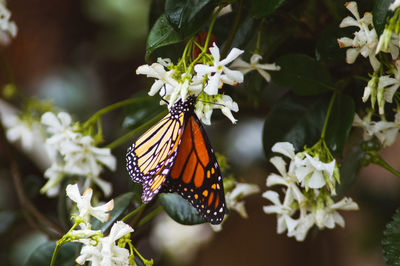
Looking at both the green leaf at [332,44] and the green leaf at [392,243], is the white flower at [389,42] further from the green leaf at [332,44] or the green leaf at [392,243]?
the green leaf at [392,243]

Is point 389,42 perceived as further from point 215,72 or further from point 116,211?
point 116,211

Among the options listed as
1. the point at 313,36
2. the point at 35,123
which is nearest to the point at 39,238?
the point at 35,123

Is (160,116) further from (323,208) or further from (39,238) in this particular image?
(39,238)

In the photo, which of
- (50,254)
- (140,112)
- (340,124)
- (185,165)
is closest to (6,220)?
(50,254)

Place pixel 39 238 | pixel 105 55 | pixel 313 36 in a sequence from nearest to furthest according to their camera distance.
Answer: pixel 313 36
pixel 39 238
pixel 105 55

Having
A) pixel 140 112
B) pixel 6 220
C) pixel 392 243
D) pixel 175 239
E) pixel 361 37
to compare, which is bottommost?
pixel 175 239

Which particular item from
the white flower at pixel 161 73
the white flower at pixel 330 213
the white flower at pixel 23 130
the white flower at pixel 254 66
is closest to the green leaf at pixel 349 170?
the white flower at pixel 330 213
